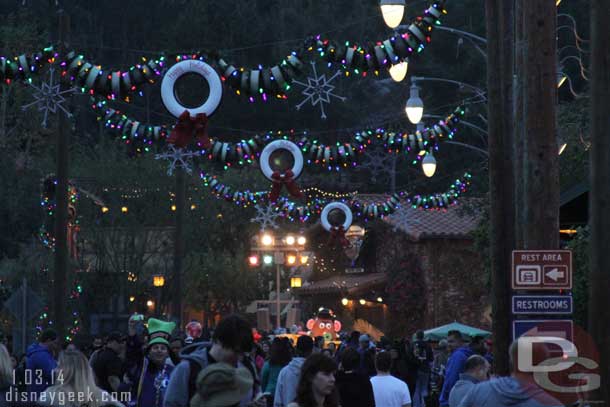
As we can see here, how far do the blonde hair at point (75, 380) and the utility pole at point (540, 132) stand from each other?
546cm

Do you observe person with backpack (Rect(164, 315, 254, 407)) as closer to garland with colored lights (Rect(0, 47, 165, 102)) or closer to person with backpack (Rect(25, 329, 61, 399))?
person with backpack (Rect(25, 329, 61, 399))

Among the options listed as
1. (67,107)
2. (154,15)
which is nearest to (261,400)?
(67,107)

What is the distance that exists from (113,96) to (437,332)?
13.6m

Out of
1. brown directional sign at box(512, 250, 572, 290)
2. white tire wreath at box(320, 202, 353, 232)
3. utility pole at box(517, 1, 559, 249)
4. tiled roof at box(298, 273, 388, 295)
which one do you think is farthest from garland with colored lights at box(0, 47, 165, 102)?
tiled roof at box(298, 273, 388, 295)

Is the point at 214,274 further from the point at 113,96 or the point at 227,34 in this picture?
the point at 113,96

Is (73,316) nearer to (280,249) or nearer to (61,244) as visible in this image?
(280,249)

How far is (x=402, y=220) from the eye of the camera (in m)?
51.6

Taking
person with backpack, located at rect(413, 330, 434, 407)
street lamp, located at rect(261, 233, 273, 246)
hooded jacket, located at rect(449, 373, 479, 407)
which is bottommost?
person with backpack, located at rect(413, 330, 434, 407)

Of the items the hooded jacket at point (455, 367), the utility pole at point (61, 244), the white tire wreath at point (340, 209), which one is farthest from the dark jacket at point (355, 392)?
the white tire wreath at point (340, 209)

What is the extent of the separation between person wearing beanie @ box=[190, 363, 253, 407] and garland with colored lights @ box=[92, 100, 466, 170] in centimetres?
2005

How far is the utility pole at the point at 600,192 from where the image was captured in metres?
14.9

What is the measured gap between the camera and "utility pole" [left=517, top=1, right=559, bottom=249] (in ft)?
45.0

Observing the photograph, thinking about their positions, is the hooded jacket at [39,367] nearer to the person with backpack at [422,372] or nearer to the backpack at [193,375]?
the backpack at [193,375]

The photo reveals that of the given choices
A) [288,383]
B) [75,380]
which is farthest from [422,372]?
[75,380]
